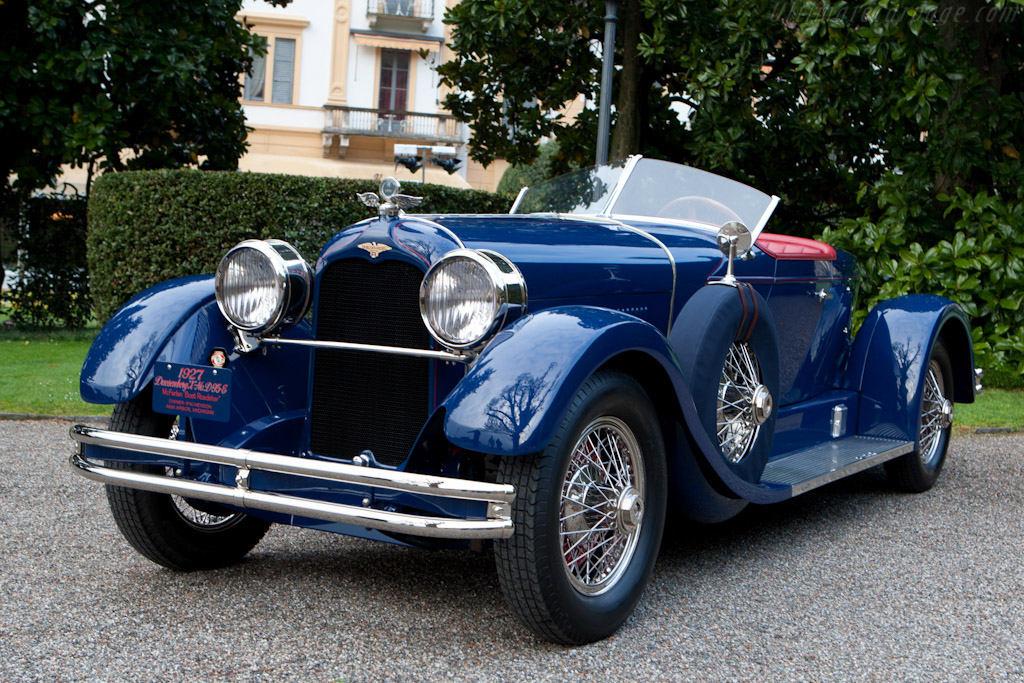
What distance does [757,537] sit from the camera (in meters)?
4.28

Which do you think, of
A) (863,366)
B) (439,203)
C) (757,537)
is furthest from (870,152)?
(757,537)

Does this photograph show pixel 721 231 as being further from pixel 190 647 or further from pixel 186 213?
pixel 186 213

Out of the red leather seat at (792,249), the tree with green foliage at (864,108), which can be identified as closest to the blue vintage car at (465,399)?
the red leather seat at (792,249)

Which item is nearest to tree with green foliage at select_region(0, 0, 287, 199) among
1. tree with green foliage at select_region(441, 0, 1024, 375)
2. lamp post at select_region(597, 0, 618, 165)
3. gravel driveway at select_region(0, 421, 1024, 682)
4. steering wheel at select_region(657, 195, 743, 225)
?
tree with green foliage at select_region(441, 0, 1024, 375)

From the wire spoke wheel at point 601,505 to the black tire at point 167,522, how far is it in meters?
1.25

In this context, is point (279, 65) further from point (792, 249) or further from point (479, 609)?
point (479, 609)

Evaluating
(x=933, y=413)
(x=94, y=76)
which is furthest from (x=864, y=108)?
A: (x=94, y=76)

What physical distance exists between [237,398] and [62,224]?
362 inches

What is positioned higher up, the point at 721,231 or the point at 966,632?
the point at 721,231

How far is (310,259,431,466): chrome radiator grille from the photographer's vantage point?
10.4 ft

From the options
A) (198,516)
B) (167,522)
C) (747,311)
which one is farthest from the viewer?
(747,311)

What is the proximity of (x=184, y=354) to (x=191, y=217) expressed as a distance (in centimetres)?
673

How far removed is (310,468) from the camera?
2766 mm

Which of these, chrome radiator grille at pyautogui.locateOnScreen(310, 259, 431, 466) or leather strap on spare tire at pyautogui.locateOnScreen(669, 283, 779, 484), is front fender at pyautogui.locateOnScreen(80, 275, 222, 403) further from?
leather strap on spare tire at pyautogui.locateOnScreen(669, 283, 779, 484)
